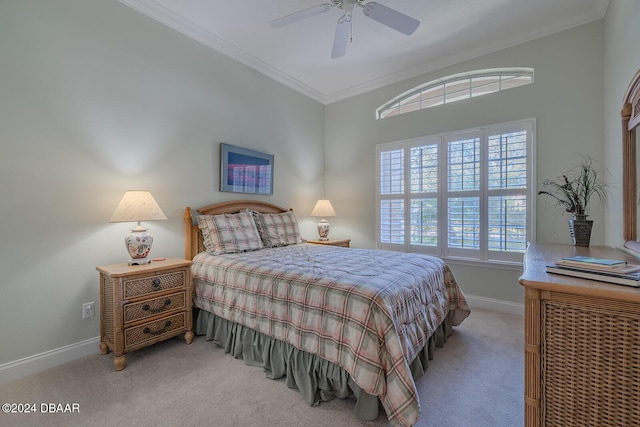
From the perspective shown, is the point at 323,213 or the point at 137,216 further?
the point at 323,213

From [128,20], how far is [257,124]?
5.35ft

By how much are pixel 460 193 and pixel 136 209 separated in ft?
11.6

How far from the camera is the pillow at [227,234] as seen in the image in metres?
2.90

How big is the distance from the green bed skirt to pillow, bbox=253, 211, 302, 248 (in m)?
1.13

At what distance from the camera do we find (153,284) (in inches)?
89.4

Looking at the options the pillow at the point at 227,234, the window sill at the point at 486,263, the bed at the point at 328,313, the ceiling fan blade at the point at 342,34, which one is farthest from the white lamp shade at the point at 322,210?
the ceiling fan blade at the point at 342,34

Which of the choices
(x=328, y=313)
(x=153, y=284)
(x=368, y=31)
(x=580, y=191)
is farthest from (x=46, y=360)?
(x=580, y=191)

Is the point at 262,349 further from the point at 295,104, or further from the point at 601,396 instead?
the point at 295,104

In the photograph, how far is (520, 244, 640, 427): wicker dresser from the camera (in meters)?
0.98

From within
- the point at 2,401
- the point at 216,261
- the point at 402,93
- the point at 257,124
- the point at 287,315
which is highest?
the point at 402,93

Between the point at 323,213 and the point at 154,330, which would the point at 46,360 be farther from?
the point at 323,213

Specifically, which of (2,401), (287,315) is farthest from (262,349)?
(2,401)

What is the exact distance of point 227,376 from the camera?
201cm

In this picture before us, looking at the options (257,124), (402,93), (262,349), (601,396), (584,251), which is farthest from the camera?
(402,93)
